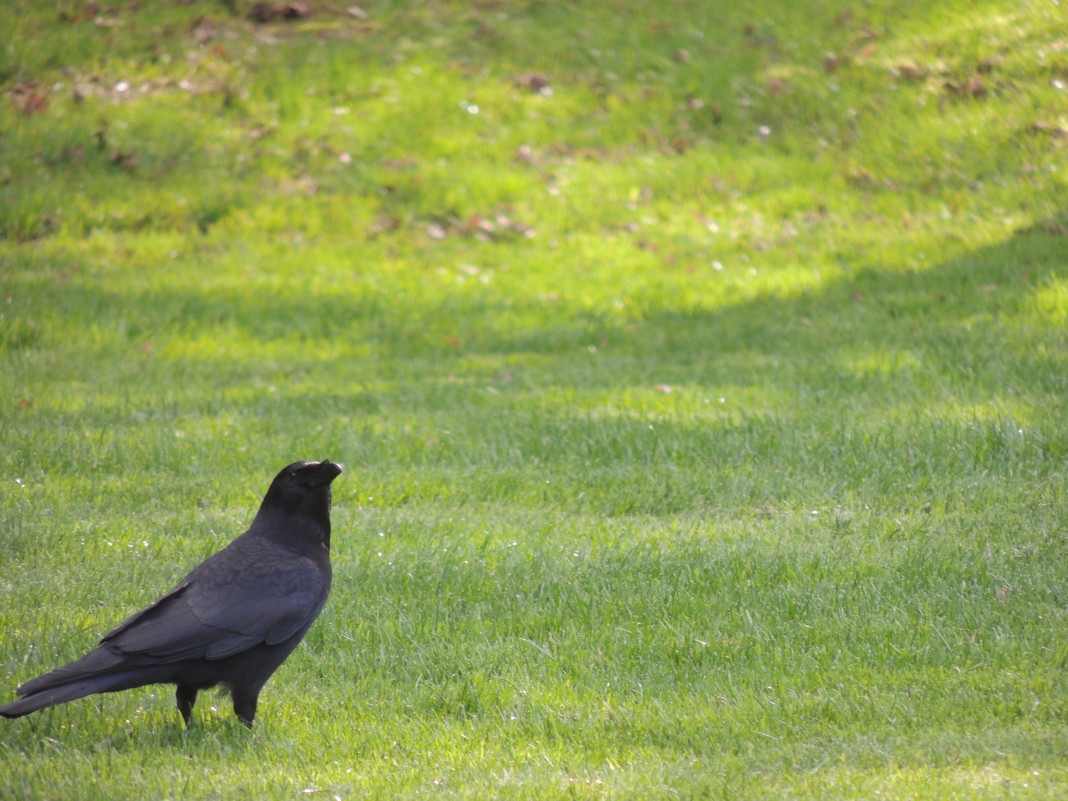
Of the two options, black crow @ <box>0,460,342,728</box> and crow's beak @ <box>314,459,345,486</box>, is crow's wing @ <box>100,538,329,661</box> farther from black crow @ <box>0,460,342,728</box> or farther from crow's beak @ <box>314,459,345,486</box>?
crow's beak @ <box>314,459,345,486</box>

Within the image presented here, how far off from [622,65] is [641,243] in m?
4.68

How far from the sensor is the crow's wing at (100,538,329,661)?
3.94m

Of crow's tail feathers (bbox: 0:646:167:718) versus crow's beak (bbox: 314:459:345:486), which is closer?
crow's tail feathers (bbox: 0:646:167:718)

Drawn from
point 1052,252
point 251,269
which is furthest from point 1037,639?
point 251,269

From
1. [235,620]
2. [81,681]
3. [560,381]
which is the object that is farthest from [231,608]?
[560,381]

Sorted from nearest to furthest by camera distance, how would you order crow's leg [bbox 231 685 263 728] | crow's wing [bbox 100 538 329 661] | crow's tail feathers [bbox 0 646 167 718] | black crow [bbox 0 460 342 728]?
crow's tail feathers [bbox 0 646 167 718] → black crow [bbox 0 460 342 728] → crow's wing [bbox 100 538 329 661] → crow's leg [bbox 231 685 263 728]

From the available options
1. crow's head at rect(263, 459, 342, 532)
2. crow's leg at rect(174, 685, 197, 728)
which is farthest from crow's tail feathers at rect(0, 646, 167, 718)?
crow's head at rect(263, 459, 342, 532)

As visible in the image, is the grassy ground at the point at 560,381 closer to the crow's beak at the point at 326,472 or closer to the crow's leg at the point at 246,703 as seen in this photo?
the crow's leg at the point at 246,703

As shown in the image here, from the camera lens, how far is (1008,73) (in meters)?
15.0

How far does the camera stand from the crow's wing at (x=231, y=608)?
12.9 feet

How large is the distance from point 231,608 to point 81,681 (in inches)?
22.8

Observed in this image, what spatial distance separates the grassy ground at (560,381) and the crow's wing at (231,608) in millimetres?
402

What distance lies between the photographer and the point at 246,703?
13.7ft

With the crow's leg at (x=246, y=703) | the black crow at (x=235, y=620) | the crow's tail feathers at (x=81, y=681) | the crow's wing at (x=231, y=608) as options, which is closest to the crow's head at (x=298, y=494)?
the black crow at (x=235, y=620)
